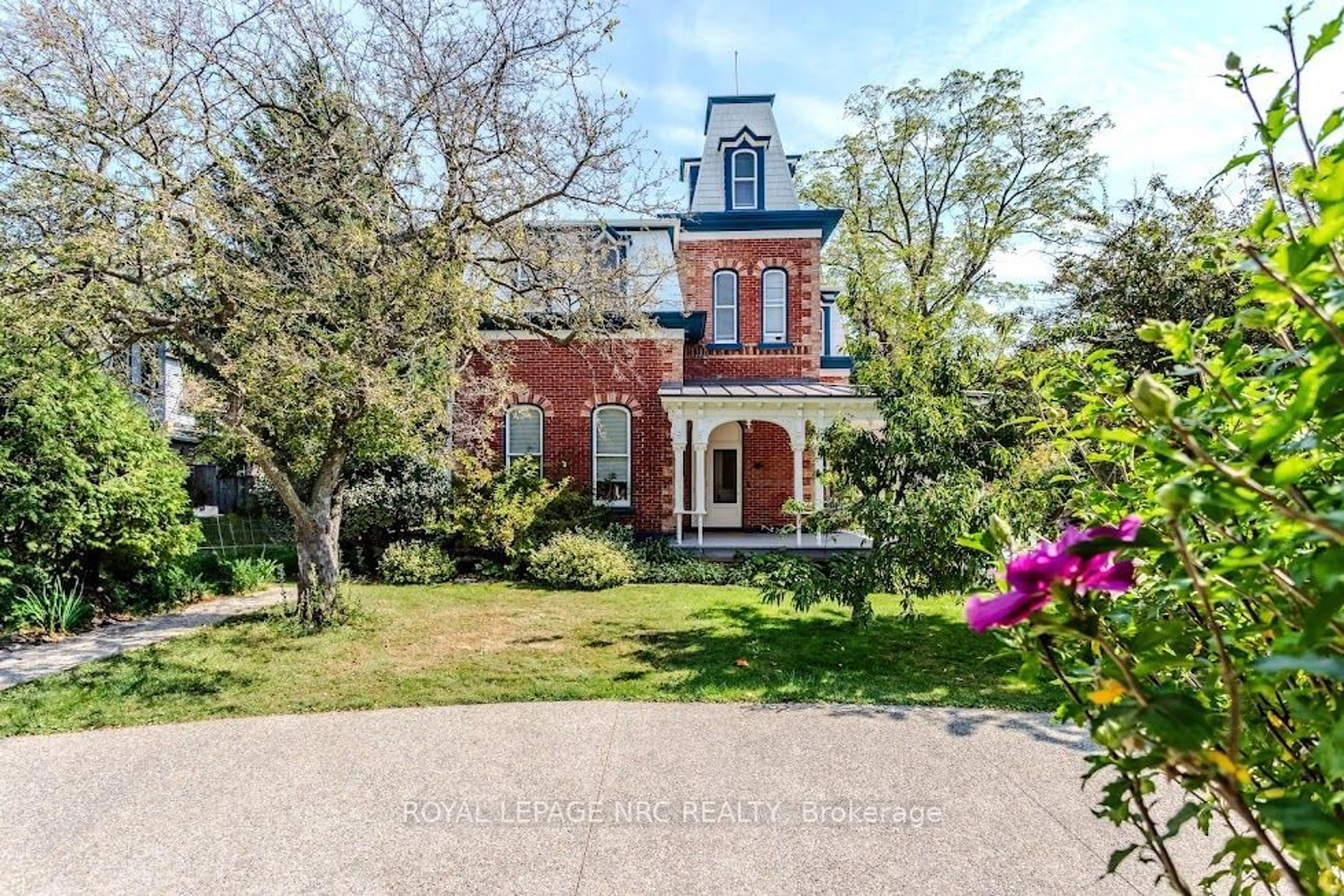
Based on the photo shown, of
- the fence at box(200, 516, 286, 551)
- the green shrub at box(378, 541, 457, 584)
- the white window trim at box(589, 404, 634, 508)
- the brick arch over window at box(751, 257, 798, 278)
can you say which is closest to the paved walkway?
the green shrub at box(378, 541, 457, 584)

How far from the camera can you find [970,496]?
243 inches

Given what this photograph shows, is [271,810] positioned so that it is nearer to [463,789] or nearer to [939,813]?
[463,789]

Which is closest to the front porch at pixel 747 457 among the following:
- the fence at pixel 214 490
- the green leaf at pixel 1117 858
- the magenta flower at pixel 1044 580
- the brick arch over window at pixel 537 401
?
the brick arch over window at pixel 537 401

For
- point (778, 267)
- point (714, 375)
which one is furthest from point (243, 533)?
point (778, 267)

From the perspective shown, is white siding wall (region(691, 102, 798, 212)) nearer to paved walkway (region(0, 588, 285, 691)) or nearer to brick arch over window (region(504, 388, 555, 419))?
brick arch over window (region(504, 388, 555, 419))

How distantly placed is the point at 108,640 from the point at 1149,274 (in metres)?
13.0

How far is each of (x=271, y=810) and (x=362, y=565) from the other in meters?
8.91

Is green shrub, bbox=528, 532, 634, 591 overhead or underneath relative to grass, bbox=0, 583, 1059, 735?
overhead

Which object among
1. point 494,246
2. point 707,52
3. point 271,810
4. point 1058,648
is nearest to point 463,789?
point 271,810

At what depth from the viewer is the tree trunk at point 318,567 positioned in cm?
769

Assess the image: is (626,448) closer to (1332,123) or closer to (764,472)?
(764,472)

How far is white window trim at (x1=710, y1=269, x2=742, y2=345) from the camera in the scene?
1563cm

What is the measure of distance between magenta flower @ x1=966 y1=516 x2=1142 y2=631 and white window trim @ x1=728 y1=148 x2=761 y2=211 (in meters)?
16.1

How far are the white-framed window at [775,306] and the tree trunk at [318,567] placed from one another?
1057cm
